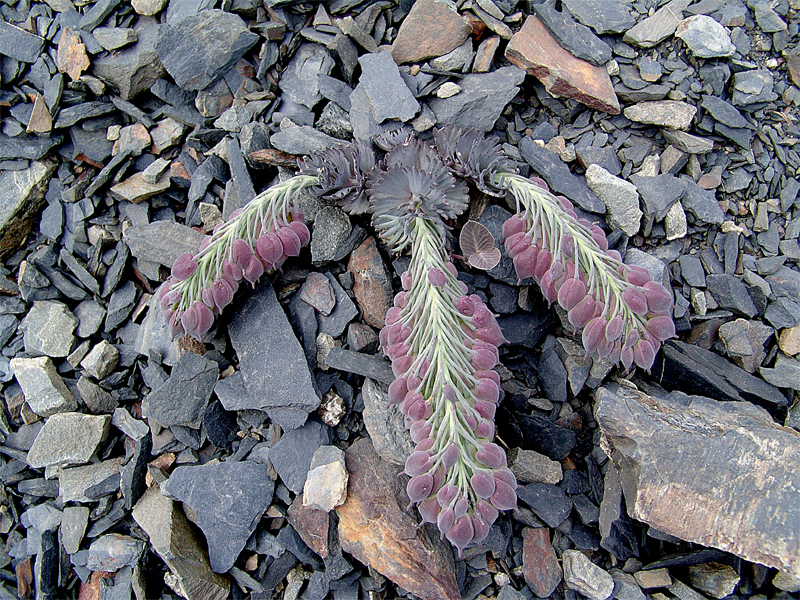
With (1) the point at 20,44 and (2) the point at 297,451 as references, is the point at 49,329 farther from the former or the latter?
(1) the point at 20,44

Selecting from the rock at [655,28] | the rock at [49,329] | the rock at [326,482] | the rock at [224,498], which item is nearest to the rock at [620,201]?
the rock at [655,28]

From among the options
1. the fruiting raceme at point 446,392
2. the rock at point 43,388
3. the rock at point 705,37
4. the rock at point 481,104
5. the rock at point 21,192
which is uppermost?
the rock at point 705,37

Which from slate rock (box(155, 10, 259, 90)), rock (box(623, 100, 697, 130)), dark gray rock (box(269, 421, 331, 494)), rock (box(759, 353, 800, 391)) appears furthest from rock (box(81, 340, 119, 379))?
rock (box(759, 353, 800, 391))

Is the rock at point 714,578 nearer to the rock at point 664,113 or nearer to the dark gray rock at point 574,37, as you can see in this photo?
the rock at point 664,113

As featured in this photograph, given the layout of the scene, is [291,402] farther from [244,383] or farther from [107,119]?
[107,119]

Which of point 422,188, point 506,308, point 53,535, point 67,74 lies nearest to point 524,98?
point 422,188

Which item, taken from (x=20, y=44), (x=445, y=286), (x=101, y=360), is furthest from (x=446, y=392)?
(x=20, y=44)
